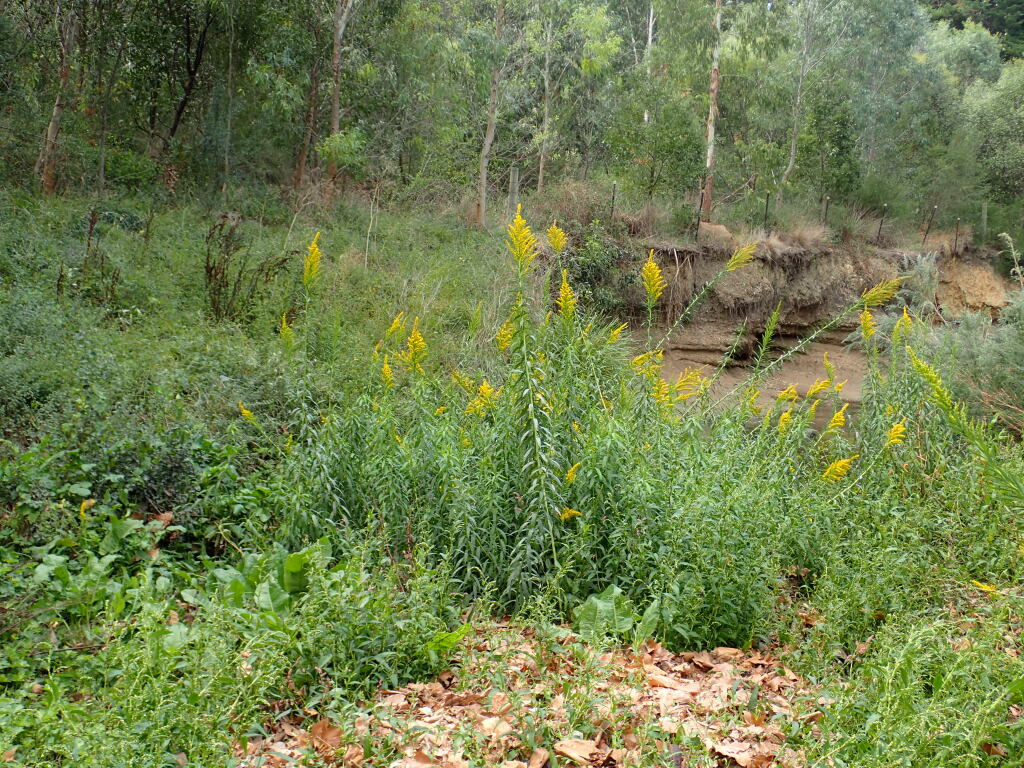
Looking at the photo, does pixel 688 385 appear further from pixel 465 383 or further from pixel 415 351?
pixel 415 351

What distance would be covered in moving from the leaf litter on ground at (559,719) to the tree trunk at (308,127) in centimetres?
1278

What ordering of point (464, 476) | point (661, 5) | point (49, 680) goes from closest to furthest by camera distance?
point (49, 680) → point (464, 476) → point (661, 5)

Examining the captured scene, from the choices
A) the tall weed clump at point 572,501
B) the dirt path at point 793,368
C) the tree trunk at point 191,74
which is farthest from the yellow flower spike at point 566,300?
the tree trunk at point 191,74

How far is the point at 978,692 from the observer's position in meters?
2.49

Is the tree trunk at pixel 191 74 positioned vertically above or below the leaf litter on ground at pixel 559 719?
above

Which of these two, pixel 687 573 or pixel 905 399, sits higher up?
pixel 905 399

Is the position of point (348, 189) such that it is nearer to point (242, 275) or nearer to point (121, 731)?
point (242, 275)

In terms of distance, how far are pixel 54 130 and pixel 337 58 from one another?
15.8 ft

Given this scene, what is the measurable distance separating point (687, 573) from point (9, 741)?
8.13ft

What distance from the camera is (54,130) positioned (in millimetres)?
11266

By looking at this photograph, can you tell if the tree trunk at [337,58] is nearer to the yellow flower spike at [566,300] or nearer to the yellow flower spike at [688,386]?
the yellow flower spike at [688,386]

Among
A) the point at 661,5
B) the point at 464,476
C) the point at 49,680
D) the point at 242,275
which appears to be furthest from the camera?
the point at 661,5

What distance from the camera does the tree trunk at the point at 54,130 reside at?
11.2 metres

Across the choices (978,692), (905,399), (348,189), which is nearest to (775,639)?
(978,692)
